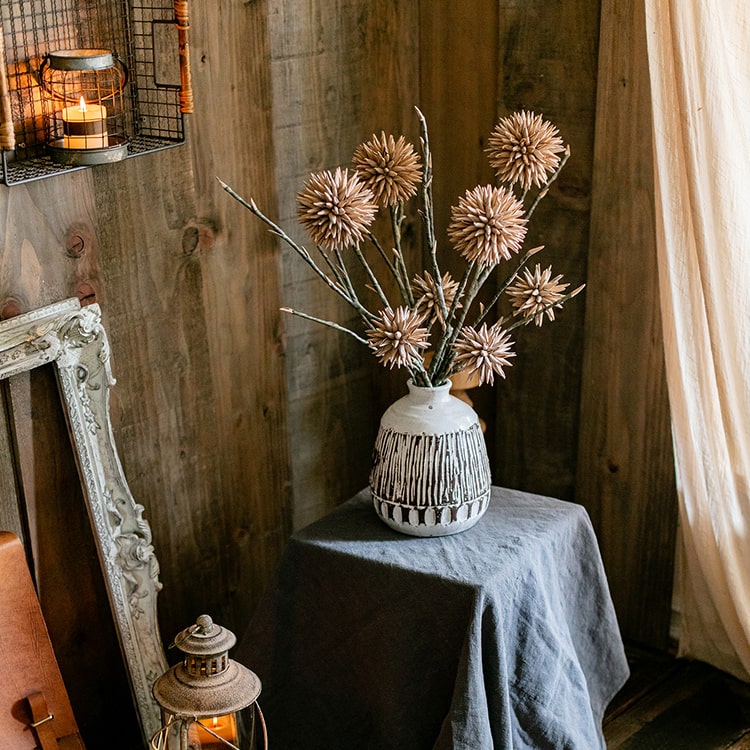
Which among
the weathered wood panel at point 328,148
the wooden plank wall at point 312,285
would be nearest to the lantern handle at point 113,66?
the wooden plank wall at point 312,285

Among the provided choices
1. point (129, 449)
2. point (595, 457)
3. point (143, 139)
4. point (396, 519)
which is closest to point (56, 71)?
point (143, 139)

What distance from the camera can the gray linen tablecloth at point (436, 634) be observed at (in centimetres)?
175

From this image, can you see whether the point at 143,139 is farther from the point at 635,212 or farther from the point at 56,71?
the point at 635,212

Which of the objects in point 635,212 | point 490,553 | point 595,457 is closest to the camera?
point 490,553

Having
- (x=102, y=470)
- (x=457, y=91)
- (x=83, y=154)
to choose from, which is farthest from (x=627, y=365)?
(x=83, y=154)

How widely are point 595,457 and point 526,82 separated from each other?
771 millimetres

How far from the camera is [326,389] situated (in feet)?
7.86

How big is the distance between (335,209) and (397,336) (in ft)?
0.70

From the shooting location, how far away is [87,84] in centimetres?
174

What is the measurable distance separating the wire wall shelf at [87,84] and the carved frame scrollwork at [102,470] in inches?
10.2

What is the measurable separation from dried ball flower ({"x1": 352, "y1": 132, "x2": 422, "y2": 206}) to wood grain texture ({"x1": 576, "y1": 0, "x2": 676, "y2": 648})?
54 centimetres

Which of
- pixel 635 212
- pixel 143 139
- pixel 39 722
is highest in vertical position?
pixel 143 139

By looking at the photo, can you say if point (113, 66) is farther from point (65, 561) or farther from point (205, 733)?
point (205, 733)

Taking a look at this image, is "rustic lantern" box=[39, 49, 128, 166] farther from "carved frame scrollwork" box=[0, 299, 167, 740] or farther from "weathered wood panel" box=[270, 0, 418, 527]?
"weathered wood panel" box=[270, 0, 418, 527]
